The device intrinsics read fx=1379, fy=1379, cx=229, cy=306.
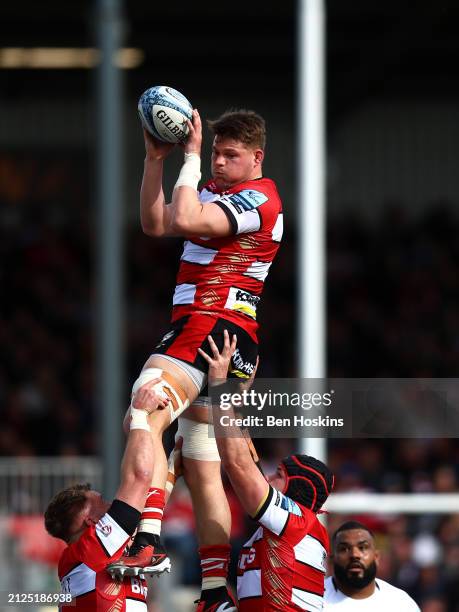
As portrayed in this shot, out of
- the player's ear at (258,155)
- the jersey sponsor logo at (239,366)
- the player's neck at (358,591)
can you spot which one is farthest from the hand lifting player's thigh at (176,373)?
the player's neck at (358,591)

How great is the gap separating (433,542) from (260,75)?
10814 mm

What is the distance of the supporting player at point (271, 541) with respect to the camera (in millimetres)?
6113

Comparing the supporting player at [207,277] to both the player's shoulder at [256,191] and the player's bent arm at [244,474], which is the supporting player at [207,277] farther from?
the player's bent arm at [244,474]

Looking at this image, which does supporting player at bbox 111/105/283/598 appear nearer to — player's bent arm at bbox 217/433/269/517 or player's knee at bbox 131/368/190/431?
player's knee at bbox 131/368/190/431

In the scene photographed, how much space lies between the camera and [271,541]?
6.20m

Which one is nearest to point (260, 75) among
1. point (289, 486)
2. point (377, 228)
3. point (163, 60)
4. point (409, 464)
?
point (163, 60)

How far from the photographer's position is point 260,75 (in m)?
21.2

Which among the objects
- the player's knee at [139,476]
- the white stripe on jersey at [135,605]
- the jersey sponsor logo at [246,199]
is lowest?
the white stripe on jersey at [135,605]

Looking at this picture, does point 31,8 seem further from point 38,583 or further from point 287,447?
point 38,583

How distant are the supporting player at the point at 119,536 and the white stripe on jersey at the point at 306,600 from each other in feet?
2.25

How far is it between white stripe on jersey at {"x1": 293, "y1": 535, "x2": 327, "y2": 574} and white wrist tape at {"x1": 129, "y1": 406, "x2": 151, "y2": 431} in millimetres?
913

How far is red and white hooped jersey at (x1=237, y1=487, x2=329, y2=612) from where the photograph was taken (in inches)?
241

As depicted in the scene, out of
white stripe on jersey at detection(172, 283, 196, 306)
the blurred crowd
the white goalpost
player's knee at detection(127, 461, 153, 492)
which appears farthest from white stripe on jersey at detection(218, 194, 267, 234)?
the blurred crowd

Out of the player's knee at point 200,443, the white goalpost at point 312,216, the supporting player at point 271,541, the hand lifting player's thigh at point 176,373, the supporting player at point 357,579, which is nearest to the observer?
the hand lifting player's thigh at point 176,373
